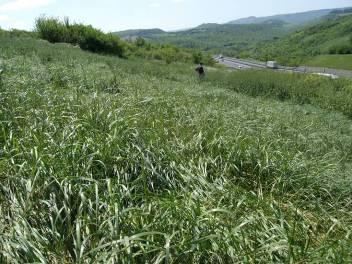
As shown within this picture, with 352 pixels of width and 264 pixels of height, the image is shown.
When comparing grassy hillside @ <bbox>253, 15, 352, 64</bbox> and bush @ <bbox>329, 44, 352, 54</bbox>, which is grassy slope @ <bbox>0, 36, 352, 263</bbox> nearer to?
grassy hillside @ <bbox>253, 15, 352, 64</bbox>

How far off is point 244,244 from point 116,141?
1.61m

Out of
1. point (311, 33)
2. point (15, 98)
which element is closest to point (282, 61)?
point (311, 33)

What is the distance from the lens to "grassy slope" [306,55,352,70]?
2981 inches

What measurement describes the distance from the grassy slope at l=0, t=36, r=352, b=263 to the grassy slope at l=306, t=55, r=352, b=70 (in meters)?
75.5

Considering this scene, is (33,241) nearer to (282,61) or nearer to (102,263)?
(102,263)

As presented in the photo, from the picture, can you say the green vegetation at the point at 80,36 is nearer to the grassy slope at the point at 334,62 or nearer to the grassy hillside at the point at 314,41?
the grassy slope at the point at 334,62

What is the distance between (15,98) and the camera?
4625 mm

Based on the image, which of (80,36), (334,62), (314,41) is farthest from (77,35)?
(314,41)

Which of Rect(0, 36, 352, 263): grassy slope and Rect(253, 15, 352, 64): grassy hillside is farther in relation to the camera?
Rect(253, 15, 352, 64): grassy hillside

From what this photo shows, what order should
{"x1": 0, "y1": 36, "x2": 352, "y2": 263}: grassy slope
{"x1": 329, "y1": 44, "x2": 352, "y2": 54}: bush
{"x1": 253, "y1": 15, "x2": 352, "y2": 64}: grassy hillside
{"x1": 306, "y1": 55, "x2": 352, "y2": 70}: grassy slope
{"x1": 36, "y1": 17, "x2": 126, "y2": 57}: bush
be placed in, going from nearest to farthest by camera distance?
{"x1": 0, "y1": 36, "x2": 352, "y2": 263}: grassy slope
{"x1": 36, "y1": 17, "x2": 126, "y2": 57}: bush
{"x1": 306, "y1": 55, "x2": 352, "y2": 70}: grassy slope
{"x1": 329, "y1": 44, "x2": 352, "y2": 54}: bush
{"x1": 253, "y1": 15, "x2": 352, "y2": 64}: grassy hillside

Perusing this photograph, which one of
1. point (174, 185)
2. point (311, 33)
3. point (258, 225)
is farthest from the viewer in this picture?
point (311, 33)

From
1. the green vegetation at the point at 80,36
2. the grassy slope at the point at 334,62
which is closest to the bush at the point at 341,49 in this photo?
the grassy slope at the point at 334,62

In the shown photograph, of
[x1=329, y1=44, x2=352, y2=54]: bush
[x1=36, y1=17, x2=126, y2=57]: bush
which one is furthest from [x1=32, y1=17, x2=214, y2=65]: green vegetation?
[x1=329, y1=44, x2=352, y2=54]: bush

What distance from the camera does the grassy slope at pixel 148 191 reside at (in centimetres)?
247
